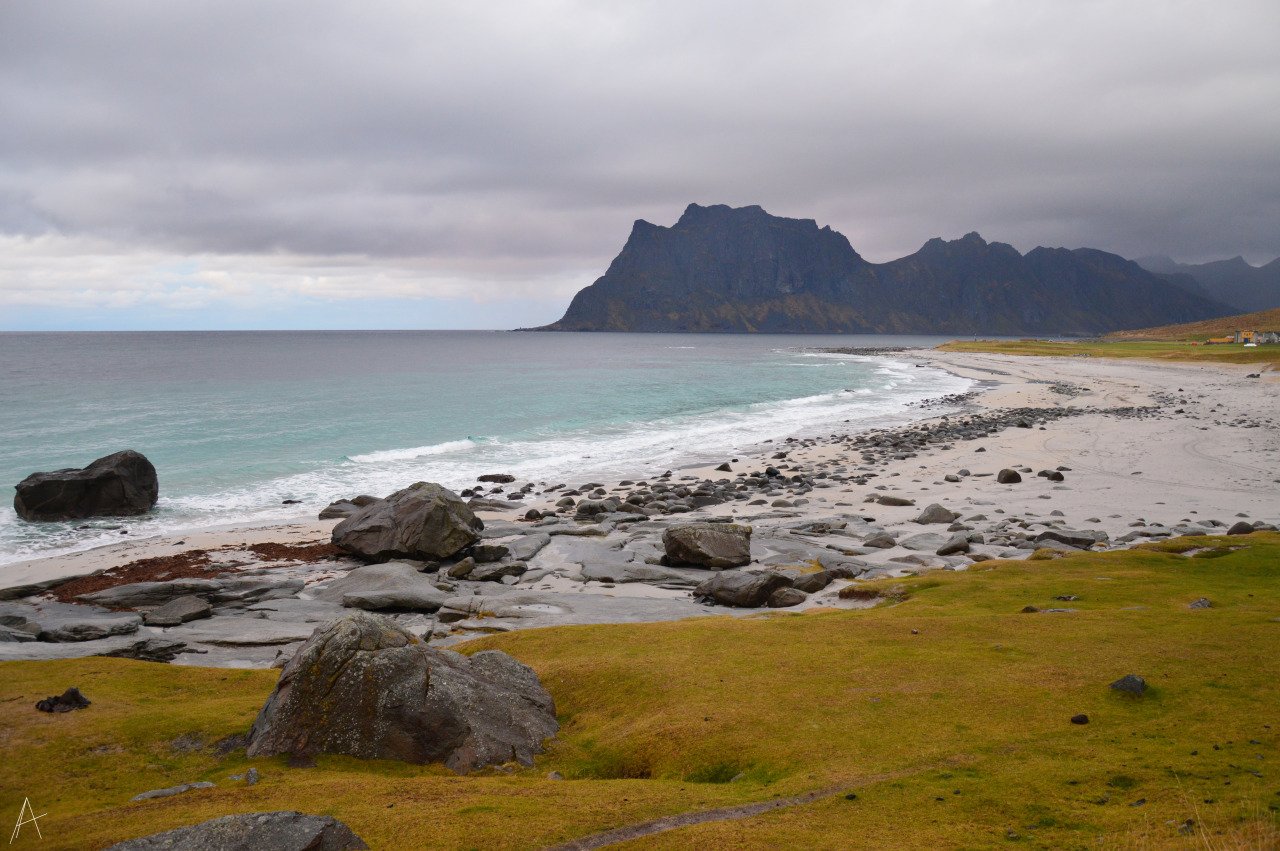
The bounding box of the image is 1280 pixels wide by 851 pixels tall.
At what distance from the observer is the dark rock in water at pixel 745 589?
799 inches

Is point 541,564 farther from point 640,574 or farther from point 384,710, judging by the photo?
point 384,710

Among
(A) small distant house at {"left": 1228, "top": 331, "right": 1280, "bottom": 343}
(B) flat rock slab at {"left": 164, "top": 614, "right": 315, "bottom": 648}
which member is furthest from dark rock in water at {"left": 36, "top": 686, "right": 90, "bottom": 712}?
(A) small distant house at {"left": 1228, "top": 331, "right": 1280, "bottom": 343}

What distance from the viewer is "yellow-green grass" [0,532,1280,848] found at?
712cm

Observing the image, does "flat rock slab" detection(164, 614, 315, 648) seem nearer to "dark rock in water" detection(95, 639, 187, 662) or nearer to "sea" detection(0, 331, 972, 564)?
"dark rock in water" detection(95, 639, 187, 662)

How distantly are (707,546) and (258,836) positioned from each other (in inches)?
757

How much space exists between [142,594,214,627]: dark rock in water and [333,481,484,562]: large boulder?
20.8 feet


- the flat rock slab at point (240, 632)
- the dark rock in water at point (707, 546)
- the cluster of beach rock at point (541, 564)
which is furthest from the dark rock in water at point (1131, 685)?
the flat rock slab at point (240, 632)

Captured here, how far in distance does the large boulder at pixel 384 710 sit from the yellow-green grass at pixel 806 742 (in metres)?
0.35

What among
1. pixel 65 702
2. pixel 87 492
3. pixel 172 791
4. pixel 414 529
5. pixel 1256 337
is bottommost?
pixel 414 529

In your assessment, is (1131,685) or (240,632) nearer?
(1131,685)

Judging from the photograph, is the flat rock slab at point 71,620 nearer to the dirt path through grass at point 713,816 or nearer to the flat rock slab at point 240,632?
the flat rock slab at point 240,632

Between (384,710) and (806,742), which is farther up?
(384,710)

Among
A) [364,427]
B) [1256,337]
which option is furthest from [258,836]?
[1256,337]

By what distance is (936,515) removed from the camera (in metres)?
30.2
